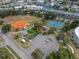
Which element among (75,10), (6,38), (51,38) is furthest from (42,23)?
(75,10)

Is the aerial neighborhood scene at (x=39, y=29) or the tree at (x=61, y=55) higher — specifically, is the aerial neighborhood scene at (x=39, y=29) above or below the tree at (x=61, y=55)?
below

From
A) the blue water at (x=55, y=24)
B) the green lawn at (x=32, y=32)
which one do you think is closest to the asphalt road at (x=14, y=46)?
the green lawn at (x=32, y=32)

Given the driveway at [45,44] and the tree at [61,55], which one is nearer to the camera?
the tree at [61,55]

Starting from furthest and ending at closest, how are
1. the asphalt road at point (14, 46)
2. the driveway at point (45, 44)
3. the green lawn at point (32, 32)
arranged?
the green lawn at point (32, 32), the driveway at point (45, 44), the asphalt road at point (14, 46)

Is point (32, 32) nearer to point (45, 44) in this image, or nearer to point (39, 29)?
point (39, 29)

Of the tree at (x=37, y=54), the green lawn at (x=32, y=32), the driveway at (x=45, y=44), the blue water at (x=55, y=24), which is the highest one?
the tree at (x=37, y=54)

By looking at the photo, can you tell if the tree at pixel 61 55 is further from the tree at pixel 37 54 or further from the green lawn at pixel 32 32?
the green lawn at pixel 32 32

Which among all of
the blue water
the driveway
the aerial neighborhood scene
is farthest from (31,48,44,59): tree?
the blue water

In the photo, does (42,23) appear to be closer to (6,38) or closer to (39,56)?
(6,38)
